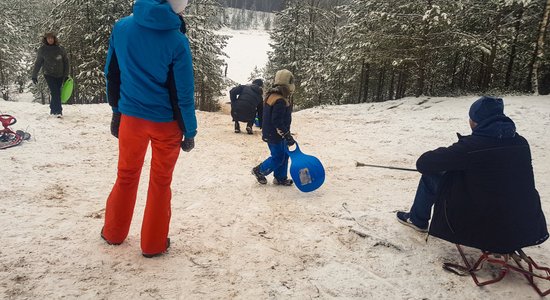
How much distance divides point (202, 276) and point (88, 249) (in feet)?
3.77

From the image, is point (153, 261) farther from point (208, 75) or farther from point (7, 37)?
point (7, 37)

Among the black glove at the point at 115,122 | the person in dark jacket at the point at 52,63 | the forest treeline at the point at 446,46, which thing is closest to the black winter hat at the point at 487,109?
the black glove at the point at 115,122

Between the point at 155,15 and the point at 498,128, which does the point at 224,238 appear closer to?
the point at 155,15

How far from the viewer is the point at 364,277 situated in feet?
10.4

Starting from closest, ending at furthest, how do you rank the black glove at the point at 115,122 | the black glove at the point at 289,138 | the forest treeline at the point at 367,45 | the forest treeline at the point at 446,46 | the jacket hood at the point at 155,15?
the jacket hood at the point at 155,15
the black glove at the point at 115,122
the black glove at the point at 289,138
the forest treeline at the point at 446,46
the forest treeline at the point at 367,45

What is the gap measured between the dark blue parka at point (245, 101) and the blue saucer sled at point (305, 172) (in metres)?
4.98

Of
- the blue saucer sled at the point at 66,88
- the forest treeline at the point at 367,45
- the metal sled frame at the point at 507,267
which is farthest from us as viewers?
the forest treeline at the point at 367,45

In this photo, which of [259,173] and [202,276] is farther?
[259,173]

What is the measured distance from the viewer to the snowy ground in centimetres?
289

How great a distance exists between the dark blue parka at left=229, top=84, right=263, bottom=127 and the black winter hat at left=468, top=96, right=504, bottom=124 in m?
7.33

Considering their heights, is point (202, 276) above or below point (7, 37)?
below

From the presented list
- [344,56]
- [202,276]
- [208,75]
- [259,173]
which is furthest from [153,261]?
[208,75]

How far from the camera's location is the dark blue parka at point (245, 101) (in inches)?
395

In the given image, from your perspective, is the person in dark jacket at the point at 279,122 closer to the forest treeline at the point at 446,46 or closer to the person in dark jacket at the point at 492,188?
the person in dark jacket at the point at 492,188
